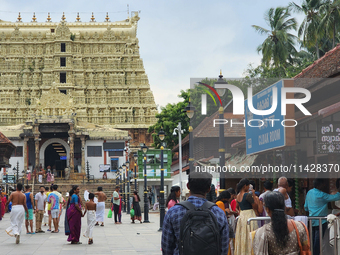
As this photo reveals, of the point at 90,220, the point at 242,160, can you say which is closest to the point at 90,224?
the point at 90,220

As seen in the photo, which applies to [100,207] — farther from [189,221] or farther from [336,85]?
[189,221]

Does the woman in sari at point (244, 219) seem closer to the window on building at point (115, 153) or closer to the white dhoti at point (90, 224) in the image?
the white dhoti at point (90, 224)

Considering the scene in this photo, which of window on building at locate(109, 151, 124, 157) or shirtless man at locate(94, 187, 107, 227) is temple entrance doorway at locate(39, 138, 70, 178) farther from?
shirtless man at locate(94, 187, 107, 227)

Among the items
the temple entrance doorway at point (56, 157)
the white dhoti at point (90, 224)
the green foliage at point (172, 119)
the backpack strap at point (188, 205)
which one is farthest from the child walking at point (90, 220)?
the temple entrance doorway at point (56, 157)

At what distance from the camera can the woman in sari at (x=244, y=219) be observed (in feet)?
31.3

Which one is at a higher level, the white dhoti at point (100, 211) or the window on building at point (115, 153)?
the window on building at point (115, 153)

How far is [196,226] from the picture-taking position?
19.2ft

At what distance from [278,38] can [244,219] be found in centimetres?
3641

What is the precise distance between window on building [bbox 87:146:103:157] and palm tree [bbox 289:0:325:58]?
28.6 metres

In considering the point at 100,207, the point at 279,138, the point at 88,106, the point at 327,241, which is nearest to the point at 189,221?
the point at 327,241

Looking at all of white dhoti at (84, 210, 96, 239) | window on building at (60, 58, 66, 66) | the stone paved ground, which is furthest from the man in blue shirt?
window on building at (60, 58, 66, 66)

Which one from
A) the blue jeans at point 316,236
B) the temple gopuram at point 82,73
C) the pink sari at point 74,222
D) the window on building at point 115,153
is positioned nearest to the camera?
the blue jeans at point 316,236

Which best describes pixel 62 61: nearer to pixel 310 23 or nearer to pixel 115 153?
pixel 115 153

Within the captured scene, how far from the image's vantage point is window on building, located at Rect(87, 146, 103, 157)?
2479 inches
